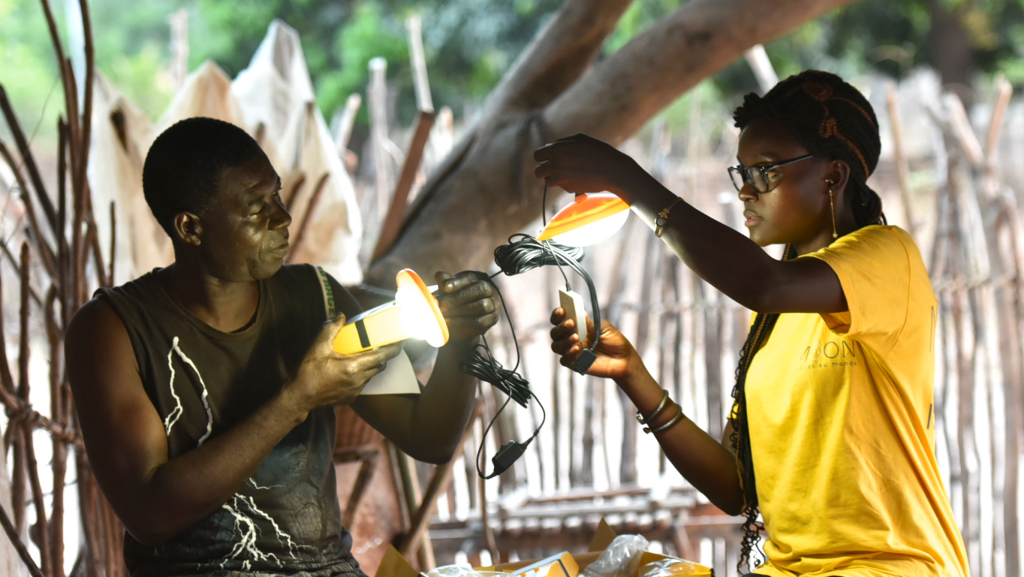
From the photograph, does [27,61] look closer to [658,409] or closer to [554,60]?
[554,60]

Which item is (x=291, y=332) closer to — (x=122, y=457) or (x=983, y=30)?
(x=122, y=457)

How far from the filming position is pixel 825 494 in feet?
5.37

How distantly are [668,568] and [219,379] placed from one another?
961 mm

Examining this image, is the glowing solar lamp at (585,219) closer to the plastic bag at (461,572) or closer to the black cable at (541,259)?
the black cable at (541,259)

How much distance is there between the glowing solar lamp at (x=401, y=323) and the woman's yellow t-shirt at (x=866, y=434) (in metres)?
0.70

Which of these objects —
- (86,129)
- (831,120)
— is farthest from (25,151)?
(831,120)

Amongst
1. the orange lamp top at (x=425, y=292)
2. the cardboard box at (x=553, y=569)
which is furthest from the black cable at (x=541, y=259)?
the cardboard box at (x=553, y=569)

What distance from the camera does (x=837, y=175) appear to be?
1695mm

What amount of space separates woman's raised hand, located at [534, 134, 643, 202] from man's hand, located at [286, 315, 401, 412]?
449 mm

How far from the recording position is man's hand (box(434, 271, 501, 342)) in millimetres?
1640

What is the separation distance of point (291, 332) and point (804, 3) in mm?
2131

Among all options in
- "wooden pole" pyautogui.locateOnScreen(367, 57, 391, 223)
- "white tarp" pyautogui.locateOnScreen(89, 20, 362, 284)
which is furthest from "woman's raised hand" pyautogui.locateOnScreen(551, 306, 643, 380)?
"wooden pole" pyautogui.locateOnScreen(367, 57, 391, 223)

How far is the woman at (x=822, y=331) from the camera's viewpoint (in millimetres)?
1509

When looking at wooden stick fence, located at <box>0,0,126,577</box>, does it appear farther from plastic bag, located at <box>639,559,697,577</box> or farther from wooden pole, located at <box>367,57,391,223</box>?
wooden pole, located at <box>367,57,391,223</box>
